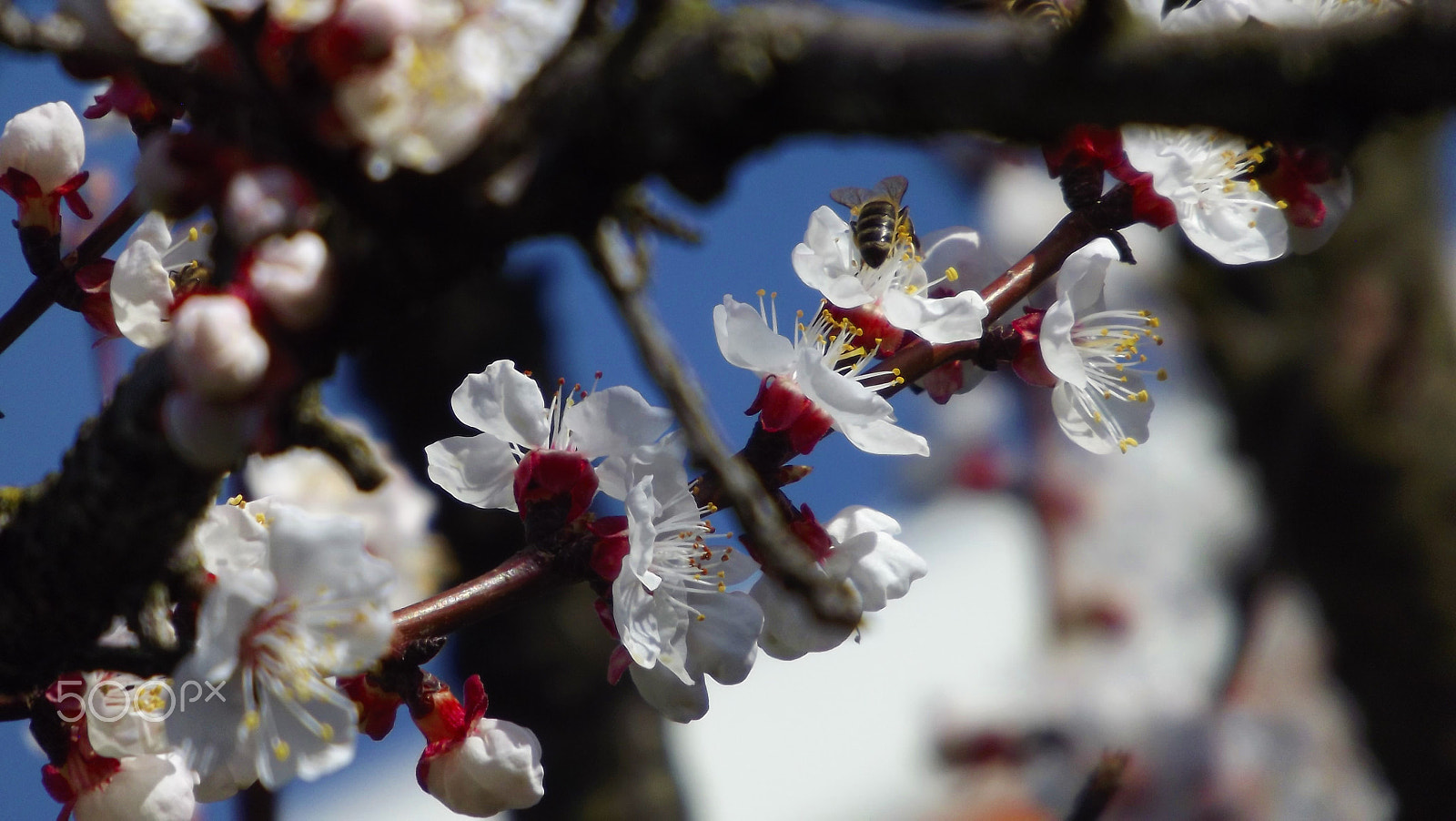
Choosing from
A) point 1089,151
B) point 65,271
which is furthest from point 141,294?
point 1089,151

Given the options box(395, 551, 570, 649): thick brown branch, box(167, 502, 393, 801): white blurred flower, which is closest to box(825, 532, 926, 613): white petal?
box(395, 551, 570, 649): thick brown branch

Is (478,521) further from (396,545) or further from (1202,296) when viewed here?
(1202,296)

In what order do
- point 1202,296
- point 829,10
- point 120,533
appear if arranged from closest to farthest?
point 829,10 → point 120,533 → point 1202,296

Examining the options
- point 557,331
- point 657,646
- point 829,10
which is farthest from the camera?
point 557,331

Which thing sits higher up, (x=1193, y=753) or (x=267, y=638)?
(x=267, y=638)

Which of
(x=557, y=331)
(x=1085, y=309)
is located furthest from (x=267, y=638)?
(x=557, y=331)

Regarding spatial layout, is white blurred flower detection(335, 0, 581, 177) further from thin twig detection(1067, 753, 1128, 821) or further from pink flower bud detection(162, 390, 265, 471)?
thin twig detection(1067, 753, 1128, 821)

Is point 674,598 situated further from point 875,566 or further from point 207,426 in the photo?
point 207,426
